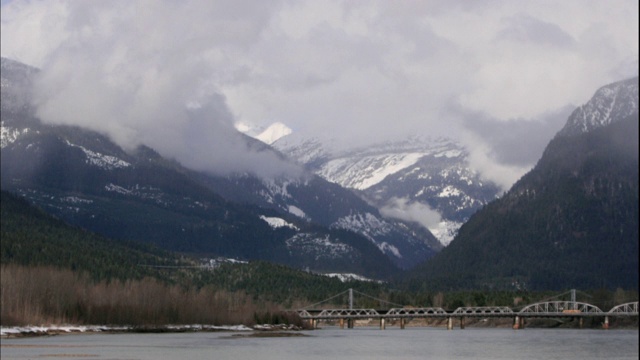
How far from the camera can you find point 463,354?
154750 millimetres

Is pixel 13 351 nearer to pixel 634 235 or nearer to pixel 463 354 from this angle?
pixel 463 354

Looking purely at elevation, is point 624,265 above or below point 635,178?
below

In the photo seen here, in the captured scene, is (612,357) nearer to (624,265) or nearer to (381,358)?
(381,358)

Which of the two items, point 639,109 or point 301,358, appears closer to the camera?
point 639,109

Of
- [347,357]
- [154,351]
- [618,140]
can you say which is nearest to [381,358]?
[347,357]

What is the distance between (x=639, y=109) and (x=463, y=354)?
5432 inches

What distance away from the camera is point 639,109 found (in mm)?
19922

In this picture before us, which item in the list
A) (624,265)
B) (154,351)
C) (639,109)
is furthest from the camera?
(154,351)

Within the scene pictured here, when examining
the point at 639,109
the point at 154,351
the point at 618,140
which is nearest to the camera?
the point at 639,109

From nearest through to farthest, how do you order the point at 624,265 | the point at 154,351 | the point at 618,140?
the point at 624,265 < the point at 618,140 < the point at 154,351

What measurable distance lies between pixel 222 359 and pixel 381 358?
21.6 m

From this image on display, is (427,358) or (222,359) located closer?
(222,359)

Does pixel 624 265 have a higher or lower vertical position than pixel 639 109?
lower

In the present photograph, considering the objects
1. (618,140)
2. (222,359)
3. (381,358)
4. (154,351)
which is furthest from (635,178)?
(154,351)
